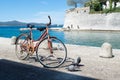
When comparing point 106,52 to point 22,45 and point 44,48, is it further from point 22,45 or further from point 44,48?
point 22,45

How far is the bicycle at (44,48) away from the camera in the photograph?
746cm

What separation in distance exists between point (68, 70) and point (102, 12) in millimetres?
54294

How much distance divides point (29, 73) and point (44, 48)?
1.09m

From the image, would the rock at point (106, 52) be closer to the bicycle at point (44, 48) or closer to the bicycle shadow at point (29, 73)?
the bicycle at point (44, 48)

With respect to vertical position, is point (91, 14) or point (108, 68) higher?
point (91, 14)

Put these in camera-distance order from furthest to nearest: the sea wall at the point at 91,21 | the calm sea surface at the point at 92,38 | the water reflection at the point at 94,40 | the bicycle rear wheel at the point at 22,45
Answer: the sea wall at the point at 91,21
the calm sea surface at the point at 92,38
the water reflection at the point at 94,40
the bicycle rear wheel at the point at 22,45

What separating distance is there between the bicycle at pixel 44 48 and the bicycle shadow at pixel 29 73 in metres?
0.53

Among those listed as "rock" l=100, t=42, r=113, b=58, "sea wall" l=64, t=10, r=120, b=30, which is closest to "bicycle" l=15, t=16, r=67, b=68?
"rock" l=100, t=42, r=113, b=58

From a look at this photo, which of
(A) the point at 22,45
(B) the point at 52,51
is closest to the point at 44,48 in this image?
(B) the point at 52,51

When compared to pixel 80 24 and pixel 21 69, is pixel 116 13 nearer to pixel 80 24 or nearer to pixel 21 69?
pixel 80 24

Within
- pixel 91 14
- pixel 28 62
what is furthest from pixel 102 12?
pixel 28 62

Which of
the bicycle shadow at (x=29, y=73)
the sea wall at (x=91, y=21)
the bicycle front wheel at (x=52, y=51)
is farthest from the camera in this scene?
the sea wall at (x=91, y=21)

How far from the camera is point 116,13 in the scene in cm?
5741

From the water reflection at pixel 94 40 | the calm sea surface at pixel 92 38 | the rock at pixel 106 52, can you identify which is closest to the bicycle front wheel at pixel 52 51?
the rock at pixel 106 52
